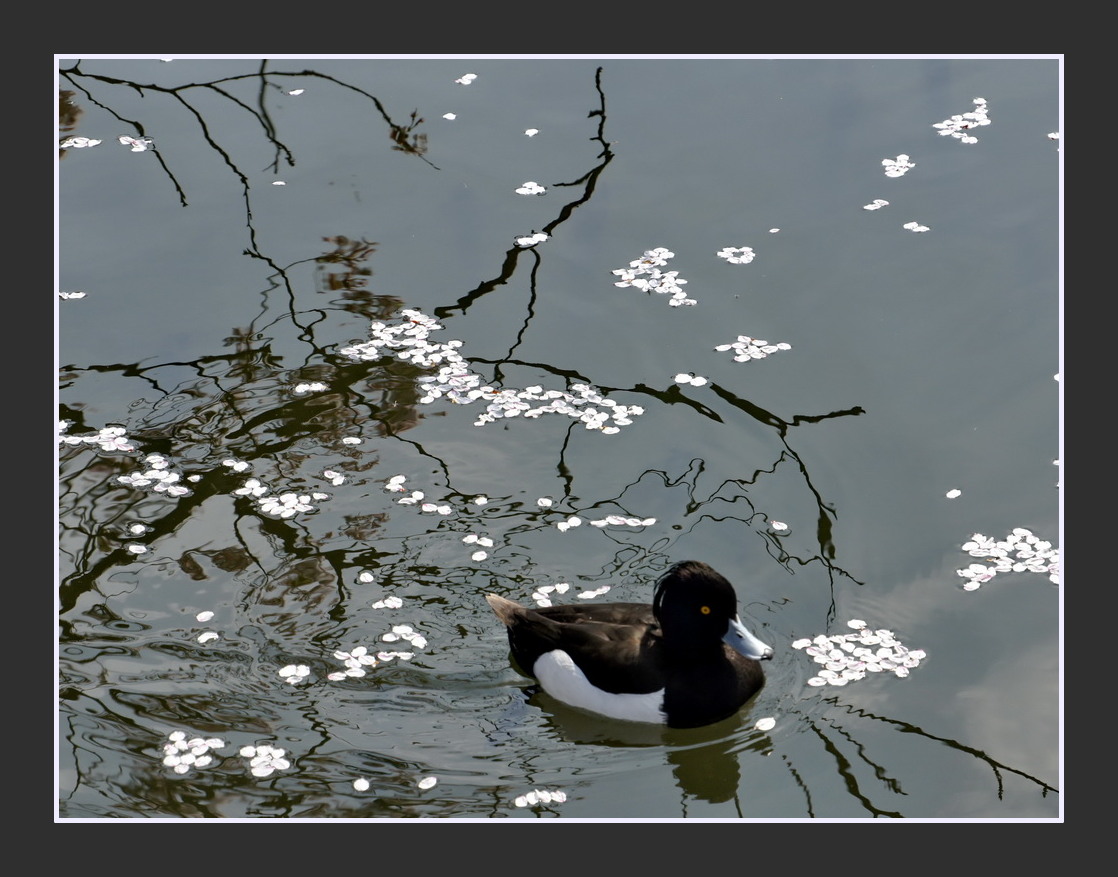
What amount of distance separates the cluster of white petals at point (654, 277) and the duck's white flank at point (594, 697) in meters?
3.71

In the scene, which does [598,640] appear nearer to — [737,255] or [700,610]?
[700,610]

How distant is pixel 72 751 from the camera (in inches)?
272

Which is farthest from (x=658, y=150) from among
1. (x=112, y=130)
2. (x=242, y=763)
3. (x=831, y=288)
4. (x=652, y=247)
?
(x=242, y=763)

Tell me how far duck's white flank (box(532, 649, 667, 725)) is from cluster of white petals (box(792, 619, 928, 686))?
84 centimetres

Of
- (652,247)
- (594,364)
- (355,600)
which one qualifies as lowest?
(355,600)

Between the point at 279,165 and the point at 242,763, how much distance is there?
6.41m

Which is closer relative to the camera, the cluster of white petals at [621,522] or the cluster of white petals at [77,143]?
the cluster of white petals at [621,522]

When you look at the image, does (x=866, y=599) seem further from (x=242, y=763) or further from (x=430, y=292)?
(x=430, y=292)

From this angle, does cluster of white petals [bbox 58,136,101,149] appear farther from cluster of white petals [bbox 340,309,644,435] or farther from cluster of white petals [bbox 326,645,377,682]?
cluster of white petals [bbox 326,645,377,682]

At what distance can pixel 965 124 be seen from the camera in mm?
11984

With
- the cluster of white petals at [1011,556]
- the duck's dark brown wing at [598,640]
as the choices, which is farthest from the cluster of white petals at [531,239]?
the cluster of white petals at [1011,556]

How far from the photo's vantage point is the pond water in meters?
6.93

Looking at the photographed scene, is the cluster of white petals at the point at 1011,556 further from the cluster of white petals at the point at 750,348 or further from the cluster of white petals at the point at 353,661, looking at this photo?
the cluster of white petals at the point at 353,661

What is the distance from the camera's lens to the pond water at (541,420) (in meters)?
6.93
